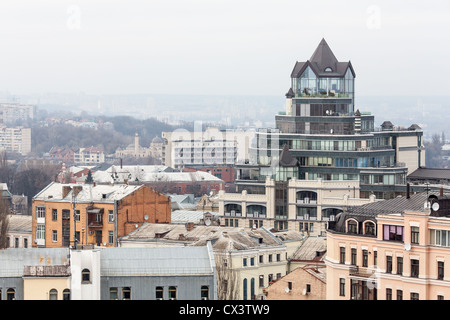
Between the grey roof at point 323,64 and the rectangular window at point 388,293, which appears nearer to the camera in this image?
the rectangular window at point 388,293

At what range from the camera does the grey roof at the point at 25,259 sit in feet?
122

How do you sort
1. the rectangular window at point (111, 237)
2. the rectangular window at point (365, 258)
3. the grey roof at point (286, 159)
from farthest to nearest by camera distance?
the grey roof at point (286, 159) < the rectangular window at point (111, 237) < the rectangular window at point (365, 258)

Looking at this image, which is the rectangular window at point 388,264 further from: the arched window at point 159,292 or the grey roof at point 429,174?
the grey roof at point 429,174

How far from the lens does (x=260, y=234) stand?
159 feet

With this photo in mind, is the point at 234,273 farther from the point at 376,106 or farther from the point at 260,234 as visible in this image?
the point at 376,106

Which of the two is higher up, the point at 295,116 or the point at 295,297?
the point at 295,116

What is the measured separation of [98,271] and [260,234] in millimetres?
12457

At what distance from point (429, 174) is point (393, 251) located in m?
35.1

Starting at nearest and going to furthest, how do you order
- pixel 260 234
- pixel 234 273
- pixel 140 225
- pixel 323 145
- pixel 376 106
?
pixel 234 273, pixel 260 234, pixel 140 225, pixel 323 145, pixel 376 106

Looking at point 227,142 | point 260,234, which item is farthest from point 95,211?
point 227,142

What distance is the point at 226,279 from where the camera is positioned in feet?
136

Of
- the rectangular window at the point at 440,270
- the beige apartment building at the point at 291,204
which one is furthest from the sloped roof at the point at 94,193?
the rectangular window at the point at 440,270

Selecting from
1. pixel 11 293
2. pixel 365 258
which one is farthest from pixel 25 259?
pixel 365 258

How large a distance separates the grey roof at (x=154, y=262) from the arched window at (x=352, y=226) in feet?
13.3
